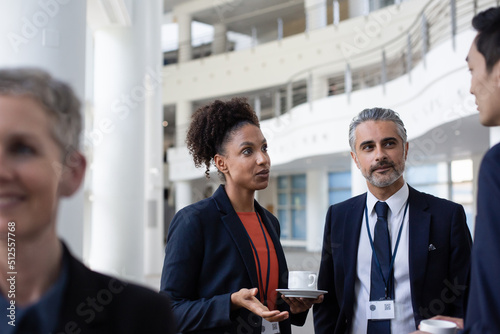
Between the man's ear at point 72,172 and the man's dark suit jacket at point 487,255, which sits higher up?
the man's ear at point 72,172

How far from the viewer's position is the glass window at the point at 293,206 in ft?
66.3

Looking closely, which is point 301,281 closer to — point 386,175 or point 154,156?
point 386,175

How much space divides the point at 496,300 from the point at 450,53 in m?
6.66

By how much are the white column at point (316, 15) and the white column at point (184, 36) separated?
556 cm

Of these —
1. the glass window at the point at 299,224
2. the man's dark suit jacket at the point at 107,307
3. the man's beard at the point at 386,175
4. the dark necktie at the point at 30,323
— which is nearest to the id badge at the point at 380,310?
the man's beard at the point at 386,175

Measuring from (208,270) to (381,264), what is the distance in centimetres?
70

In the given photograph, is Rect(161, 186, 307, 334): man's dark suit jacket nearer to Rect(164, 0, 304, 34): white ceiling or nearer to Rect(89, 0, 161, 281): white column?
Rect(89, 0, 161, 281): white column

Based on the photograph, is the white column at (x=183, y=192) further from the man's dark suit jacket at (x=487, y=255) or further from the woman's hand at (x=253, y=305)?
the man's dark suit jacket at (x=487, y=255)

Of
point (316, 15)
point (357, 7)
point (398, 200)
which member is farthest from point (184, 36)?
point (398, 200)

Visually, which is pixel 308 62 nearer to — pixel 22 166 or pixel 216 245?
pixel 216 245

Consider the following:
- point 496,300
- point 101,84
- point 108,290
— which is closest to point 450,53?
point 101,84

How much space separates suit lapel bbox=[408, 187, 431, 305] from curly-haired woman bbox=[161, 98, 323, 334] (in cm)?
38

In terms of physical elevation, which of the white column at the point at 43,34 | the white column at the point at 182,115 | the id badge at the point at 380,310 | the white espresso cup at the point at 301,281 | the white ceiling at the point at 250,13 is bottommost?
the id badge at the point at 380,310

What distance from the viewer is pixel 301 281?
1793 millimetres
